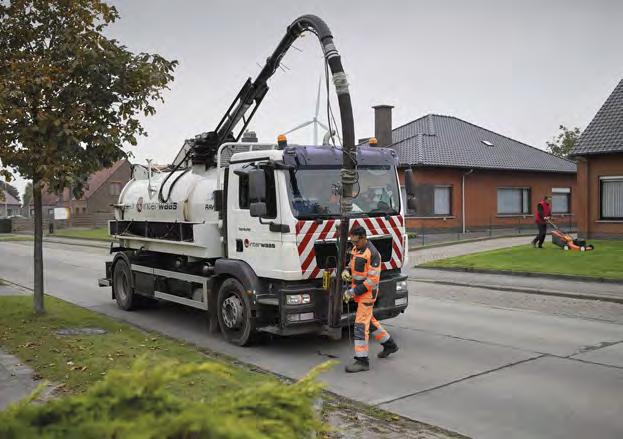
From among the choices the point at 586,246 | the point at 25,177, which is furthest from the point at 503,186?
the point at 25,177

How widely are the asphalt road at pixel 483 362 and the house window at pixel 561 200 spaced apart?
25.5m

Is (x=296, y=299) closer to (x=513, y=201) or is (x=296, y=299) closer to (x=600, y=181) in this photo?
(x=600, y=181)

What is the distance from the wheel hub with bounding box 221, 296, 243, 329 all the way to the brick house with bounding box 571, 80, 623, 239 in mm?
18417

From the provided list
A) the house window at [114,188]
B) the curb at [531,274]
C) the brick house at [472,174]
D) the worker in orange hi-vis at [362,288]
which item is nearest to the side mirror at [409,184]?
the worker in orange hi-vis at [362,288]

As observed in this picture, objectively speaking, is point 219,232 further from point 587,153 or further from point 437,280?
point 587,153

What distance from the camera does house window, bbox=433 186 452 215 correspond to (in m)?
31.6

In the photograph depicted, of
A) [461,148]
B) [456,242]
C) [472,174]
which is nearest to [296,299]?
[456,242]

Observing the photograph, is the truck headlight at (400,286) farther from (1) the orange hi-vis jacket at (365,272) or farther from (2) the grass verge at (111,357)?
(2) the grass verge at (111,357)

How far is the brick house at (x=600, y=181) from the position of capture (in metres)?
23.5

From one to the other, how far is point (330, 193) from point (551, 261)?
11344 millimetres

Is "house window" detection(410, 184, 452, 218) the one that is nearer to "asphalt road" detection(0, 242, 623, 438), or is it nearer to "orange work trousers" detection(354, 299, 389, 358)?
"asphalt road" detection(0, 242, 623, 438)

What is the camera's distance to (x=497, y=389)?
Result: 680cm

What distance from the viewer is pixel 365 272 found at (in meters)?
7.79

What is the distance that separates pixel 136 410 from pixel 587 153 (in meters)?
24.1
